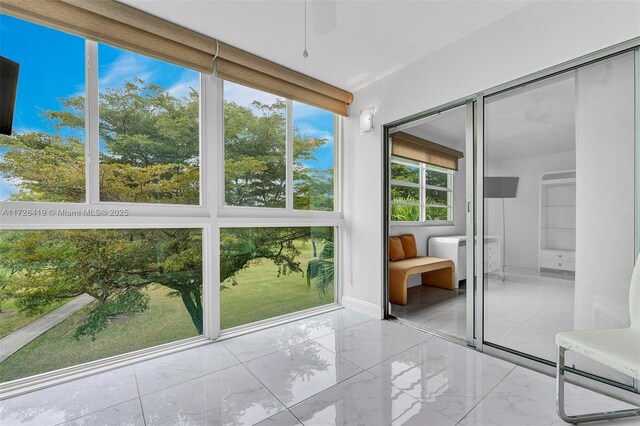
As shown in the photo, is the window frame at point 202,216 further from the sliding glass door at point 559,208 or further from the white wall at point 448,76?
the sliding glass door at point 559,208

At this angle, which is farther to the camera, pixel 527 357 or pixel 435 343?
pixel 435 343

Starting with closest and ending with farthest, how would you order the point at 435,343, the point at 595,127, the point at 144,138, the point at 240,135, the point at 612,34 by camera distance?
the point at 612,34 → the point at 595,127 → the point at 144,138 → the point at 435,343 → the point at 240,135

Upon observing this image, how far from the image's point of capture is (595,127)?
1.81 metres

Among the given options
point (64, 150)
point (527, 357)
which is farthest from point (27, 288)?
point (527, 357)

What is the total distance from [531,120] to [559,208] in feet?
2.26

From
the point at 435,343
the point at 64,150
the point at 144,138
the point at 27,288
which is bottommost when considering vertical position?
the point at 435,343

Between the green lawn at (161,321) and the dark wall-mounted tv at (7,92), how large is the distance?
133 cm

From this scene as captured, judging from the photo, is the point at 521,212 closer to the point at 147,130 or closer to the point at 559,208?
the point at 559,208

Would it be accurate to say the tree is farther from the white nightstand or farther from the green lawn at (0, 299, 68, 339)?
the white nightstand

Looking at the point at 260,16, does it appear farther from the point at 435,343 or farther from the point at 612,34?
the point at 435,343

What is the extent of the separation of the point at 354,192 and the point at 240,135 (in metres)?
1.43

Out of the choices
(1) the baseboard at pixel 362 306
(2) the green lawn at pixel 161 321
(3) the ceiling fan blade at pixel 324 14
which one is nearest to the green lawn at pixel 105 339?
(2) the green lawn at pixel 161 321

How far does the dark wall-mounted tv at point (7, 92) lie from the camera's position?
1.43m

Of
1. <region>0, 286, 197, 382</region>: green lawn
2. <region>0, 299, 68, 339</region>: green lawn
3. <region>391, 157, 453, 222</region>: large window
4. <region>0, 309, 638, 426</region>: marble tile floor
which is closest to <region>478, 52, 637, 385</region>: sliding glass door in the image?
<region>0, 309, 638, 426</region>: marble tile floor
